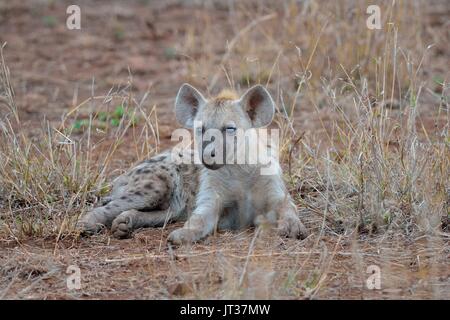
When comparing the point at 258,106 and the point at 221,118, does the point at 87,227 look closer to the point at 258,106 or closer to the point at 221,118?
the point at 221,118

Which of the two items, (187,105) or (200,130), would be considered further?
(187,105)

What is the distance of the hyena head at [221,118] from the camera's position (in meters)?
5.20

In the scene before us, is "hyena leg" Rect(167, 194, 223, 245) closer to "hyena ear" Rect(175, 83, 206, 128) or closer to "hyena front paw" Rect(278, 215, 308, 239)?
"hyena front paw" Rect(278, 215, 308, 239)

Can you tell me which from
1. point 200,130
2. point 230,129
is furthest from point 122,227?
point 230,129

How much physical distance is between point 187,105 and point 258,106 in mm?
486

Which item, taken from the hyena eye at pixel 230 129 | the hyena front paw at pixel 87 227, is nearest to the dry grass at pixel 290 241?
the hyena front paw at pixel 87 227

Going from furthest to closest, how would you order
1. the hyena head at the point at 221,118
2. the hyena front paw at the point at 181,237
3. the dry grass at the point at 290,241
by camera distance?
1. the hyena head at the point at 221,118
2. the hyena front paw at the point at 181,237
3. the dry grass at the point at 290,241

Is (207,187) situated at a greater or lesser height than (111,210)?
greater

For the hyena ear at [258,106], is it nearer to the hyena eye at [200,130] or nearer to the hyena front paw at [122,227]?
the hyena eye at [200,130]

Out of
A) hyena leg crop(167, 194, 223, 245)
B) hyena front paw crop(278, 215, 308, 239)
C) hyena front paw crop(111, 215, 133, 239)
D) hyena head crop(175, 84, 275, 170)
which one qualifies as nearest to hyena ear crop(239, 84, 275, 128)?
hyena head crop(175, 84, 275, 170)

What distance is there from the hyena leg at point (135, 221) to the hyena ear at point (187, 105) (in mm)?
604

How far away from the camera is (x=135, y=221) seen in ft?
18.4
